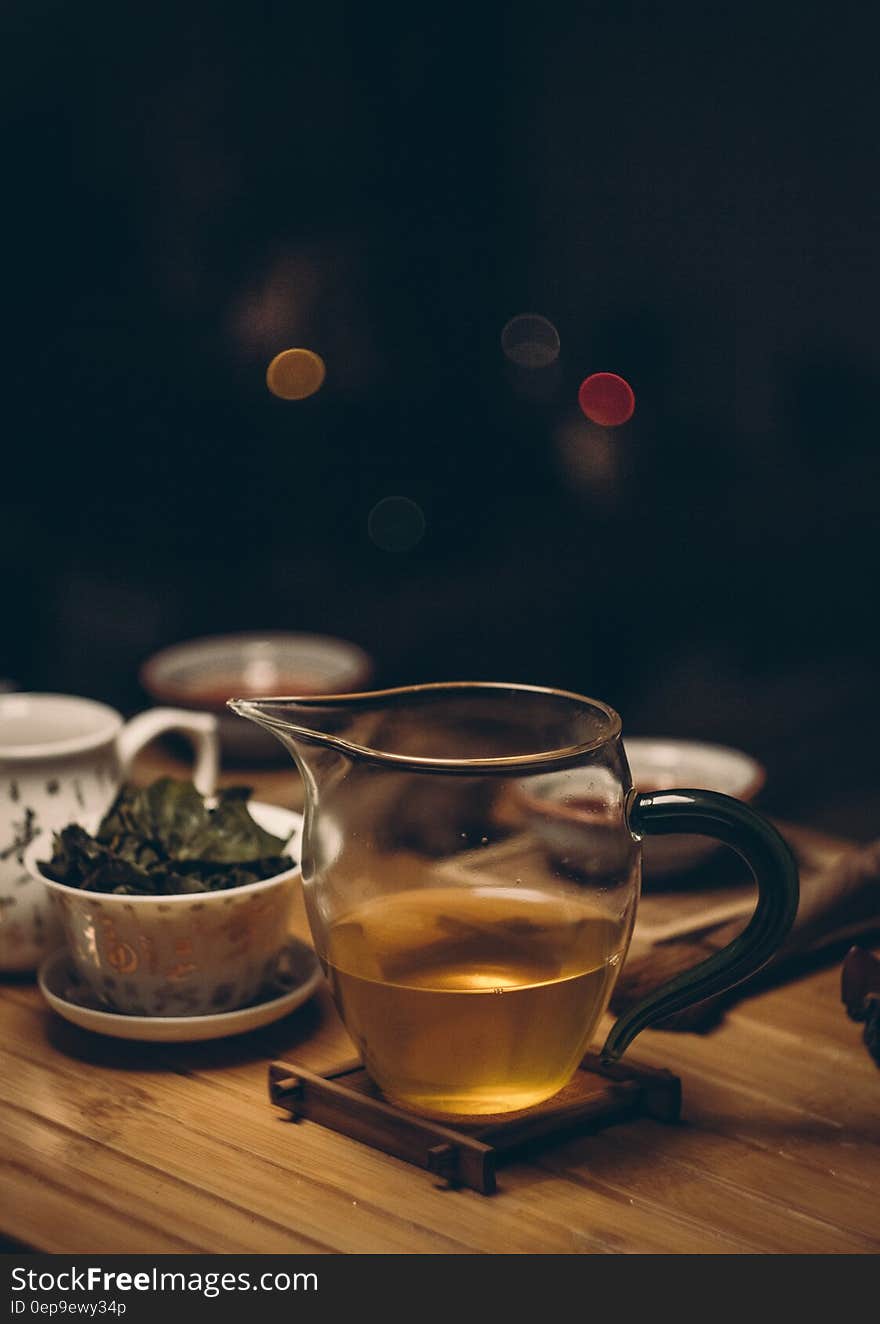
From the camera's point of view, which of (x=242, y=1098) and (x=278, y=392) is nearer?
(x=242, y=1098)

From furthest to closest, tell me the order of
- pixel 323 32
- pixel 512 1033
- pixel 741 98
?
pixel 323 32, pixel 741 98, pixel 512 1033

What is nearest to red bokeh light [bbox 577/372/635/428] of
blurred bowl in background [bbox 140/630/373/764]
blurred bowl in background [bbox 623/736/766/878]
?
blurred bowl in background [bbox 140/630/373/764]

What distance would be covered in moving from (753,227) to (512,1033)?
1379 millimetres

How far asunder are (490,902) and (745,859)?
137 mm

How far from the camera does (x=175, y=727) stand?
42.2 inches

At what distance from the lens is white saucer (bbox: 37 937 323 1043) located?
2.81 feet

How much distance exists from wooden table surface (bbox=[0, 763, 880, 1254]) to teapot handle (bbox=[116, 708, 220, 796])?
21 cm

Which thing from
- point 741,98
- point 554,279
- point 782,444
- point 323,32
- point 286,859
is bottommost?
point 286,859

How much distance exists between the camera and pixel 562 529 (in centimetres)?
225

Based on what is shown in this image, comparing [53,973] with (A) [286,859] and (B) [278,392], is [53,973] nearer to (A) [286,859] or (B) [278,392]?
(A) [286,859]

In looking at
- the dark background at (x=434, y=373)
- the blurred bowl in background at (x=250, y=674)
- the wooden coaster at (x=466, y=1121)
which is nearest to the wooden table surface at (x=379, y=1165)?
the wooden coaster at (x=466, y=1121)

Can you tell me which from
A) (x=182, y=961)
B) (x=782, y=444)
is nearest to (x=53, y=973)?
(x=182, y=961)

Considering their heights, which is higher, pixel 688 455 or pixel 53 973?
pixel 688 455

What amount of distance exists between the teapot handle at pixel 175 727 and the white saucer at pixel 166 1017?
0.15 meters
